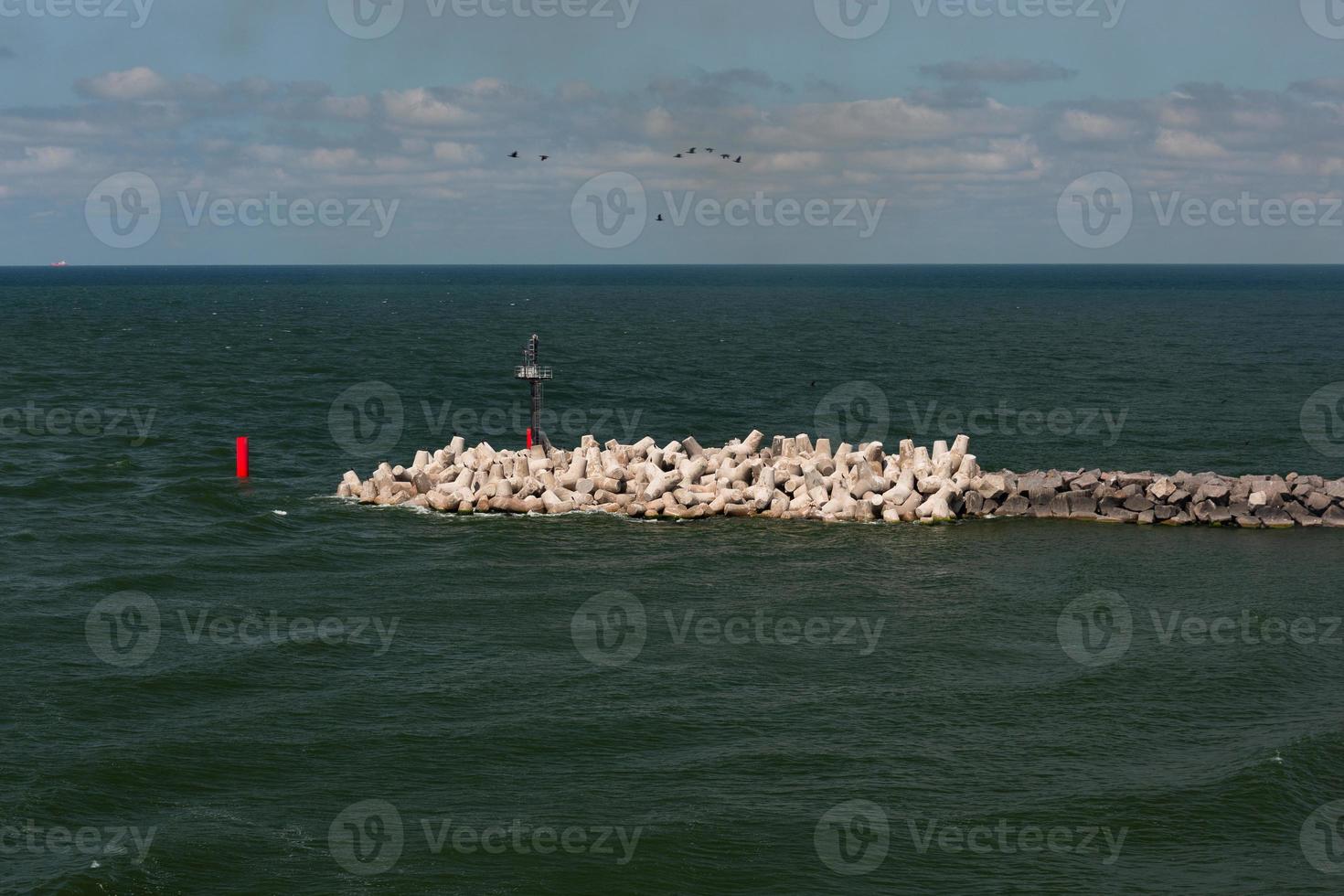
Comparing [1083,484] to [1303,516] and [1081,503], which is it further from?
[1303,516]

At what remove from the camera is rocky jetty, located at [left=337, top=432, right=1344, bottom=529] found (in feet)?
131

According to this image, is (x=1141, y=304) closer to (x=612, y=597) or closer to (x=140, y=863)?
(x=612, y=597)

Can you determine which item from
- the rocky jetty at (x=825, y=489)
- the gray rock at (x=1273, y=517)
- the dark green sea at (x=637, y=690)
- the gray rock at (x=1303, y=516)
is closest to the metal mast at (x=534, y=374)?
the rocky jetty at (x=825, y=489)

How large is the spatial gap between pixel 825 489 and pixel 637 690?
16.0m

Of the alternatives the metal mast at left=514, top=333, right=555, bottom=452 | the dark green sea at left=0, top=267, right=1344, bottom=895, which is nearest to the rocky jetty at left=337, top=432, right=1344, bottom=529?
the dark green sea at left=0, top=267, right=1344, bottom=895

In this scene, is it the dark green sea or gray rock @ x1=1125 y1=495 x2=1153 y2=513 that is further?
gray rock @ x1=1125 y1=495 x2=1153 y2=513

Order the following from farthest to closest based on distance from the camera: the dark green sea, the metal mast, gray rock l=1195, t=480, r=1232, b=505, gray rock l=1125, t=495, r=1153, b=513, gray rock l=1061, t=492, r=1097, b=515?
the metal mast < gray rock l=1061, t=492, r=1097, b=515 < gray rock l=1125, t=495, r=1153, b=513 < gray rock l=1195, t=480, r=1232, b=505 < the dark green sea

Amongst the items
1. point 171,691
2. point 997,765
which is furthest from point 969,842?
point 171,691

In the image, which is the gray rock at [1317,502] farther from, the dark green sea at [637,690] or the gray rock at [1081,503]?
the gray rock at [1081,503]

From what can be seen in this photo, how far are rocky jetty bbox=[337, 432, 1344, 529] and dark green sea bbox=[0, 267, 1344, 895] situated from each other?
95cm

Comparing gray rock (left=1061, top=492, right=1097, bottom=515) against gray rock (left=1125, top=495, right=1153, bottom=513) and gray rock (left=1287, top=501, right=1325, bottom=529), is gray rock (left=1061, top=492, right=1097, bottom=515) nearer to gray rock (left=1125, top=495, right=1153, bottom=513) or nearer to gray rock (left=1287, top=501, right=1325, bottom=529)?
gray rock (left=1125, top=495, right=1153, bottom=513)

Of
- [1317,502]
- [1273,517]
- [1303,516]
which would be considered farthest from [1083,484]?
[1317,502]

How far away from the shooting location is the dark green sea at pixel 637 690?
65.4 ft

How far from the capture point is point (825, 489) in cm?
4106
